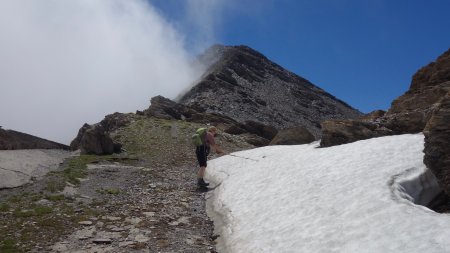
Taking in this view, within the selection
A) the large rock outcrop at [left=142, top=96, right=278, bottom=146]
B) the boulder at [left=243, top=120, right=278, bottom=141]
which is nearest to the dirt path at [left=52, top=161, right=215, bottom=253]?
the large rock outcrop at [left=142, top=96, right=278, bottom=146]

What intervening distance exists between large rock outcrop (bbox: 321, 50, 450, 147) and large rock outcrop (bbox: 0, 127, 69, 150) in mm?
27918

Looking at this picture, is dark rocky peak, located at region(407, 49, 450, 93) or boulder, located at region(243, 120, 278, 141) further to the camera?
boulder, located at region(243, 120, 278, 141)

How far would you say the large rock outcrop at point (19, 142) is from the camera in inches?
1425

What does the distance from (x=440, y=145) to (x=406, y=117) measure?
9.72 metres

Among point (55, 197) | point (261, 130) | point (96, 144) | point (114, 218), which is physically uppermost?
point (261, 130)

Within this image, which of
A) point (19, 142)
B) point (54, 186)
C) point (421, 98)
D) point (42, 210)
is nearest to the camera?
point (42, 210)

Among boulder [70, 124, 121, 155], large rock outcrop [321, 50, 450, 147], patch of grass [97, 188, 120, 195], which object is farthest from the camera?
boulder [70, 124, 121, 155]

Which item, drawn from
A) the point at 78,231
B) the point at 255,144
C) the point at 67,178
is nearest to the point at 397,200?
the point at 78,231

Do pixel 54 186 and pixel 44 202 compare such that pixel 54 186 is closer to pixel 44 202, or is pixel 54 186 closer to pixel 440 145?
pixel 44 202

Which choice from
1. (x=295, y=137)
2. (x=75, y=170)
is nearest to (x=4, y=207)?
(x=75, y=170)

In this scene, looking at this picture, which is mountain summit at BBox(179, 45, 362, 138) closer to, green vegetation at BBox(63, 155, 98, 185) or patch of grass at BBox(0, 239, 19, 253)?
green vegetation at BBox(63, 155, 98, 185)

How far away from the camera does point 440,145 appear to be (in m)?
12.8

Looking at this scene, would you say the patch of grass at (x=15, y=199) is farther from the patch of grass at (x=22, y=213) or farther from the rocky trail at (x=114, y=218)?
the patch of grass at (x=22, y=213)

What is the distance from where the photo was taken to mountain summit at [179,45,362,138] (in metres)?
125
